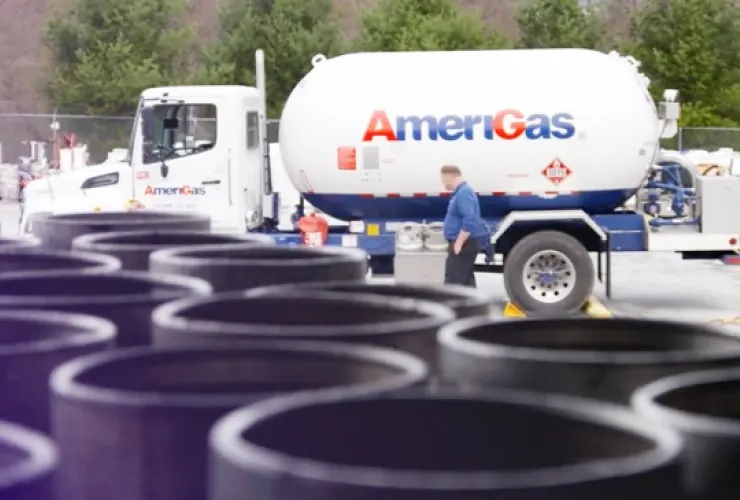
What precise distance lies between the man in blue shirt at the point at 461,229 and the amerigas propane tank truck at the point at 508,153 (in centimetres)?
119

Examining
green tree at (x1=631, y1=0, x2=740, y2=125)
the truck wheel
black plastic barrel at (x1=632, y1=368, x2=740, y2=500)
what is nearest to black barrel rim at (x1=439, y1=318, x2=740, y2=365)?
black plastic barrel at (x1=632, y1=368, x2=740, y2=500)

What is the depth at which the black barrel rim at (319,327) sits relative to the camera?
3.64 meters

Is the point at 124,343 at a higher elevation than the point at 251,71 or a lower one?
lower

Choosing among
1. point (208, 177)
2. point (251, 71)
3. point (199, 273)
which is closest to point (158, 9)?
point (251, 71)

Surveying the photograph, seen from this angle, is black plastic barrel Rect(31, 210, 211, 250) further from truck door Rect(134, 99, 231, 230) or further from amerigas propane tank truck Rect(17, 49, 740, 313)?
truck door Rect(134, 99, 231, 230)

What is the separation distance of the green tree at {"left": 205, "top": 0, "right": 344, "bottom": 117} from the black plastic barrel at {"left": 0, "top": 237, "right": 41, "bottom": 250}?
37446 mm

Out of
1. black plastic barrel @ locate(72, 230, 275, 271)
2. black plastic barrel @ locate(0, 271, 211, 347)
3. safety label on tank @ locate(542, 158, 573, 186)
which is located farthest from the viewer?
safety label on tank @ locate(542, 158, 573, 186)

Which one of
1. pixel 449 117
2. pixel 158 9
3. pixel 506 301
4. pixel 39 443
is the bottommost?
pixel 506 301

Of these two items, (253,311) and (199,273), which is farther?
(199,273)

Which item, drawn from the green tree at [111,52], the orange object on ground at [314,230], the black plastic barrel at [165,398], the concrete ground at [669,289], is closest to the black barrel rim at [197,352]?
the black plastic barrel at [165,398]

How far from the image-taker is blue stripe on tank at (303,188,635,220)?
1532cm

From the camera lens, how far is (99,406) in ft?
9.47

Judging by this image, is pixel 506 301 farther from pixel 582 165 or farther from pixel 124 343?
pixel 124 343

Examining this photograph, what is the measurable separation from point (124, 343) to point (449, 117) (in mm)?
11189
